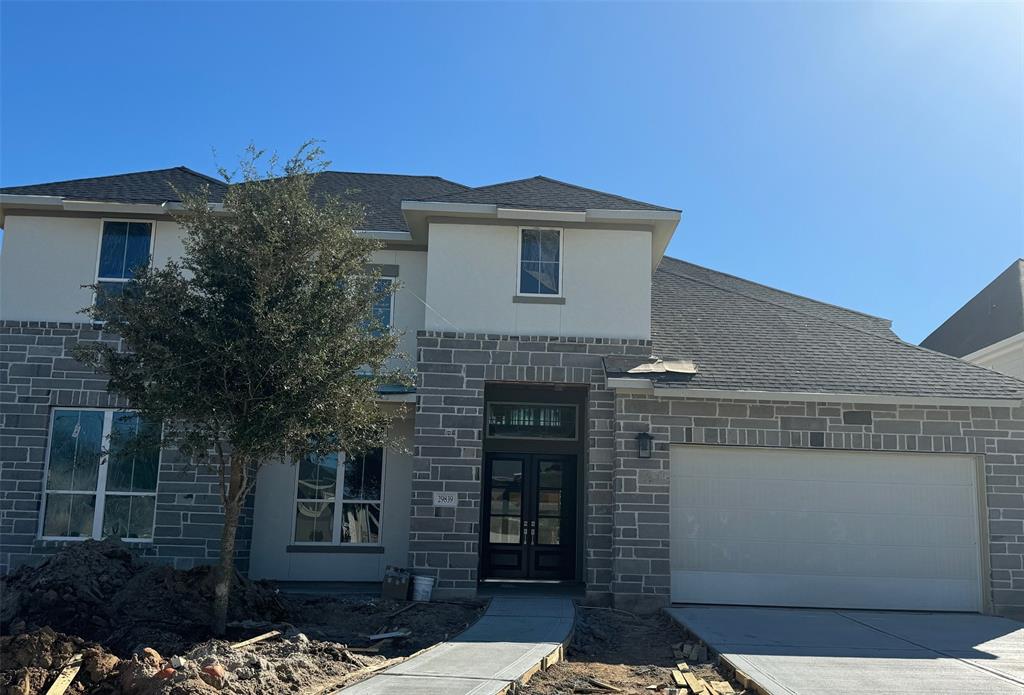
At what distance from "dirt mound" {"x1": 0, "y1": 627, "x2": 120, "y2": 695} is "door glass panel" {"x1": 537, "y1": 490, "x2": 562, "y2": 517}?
346 inches

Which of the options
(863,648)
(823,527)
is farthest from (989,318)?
(863,648)

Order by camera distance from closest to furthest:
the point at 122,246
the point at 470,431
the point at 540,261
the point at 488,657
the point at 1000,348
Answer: the point at 488,657 < the point at 470,431 < the point at 540,261 < the point at 122,246 < the point at 1000,348

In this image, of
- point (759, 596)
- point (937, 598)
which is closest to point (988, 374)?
point (937, 598)

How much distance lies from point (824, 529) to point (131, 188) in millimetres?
12701

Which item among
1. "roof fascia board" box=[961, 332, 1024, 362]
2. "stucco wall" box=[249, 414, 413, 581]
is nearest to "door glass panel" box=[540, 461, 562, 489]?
"stucco wall" box=[249, 414, 413, 581]

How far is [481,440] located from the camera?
1382cm

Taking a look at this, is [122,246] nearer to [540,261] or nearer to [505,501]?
[540,261]

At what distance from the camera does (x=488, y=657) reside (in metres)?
9.12

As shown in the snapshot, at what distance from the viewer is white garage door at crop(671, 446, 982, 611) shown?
526 inches

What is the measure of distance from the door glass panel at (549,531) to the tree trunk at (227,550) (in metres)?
6.36

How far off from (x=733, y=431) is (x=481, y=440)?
3.92 meters

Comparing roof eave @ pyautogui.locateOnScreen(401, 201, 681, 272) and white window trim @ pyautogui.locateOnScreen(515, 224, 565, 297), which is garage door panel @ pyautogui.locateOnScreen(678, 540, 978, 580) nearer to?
white window trim @ pyautogui.locateOnScreen(515, 224, 565, 297)

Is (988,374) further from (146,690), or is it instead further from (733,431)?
(146,690)

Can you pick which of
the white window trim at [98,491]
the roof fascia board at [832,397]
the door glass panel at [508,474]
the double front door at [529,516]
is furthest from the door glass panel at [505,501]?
the white window trim at [98,491]
